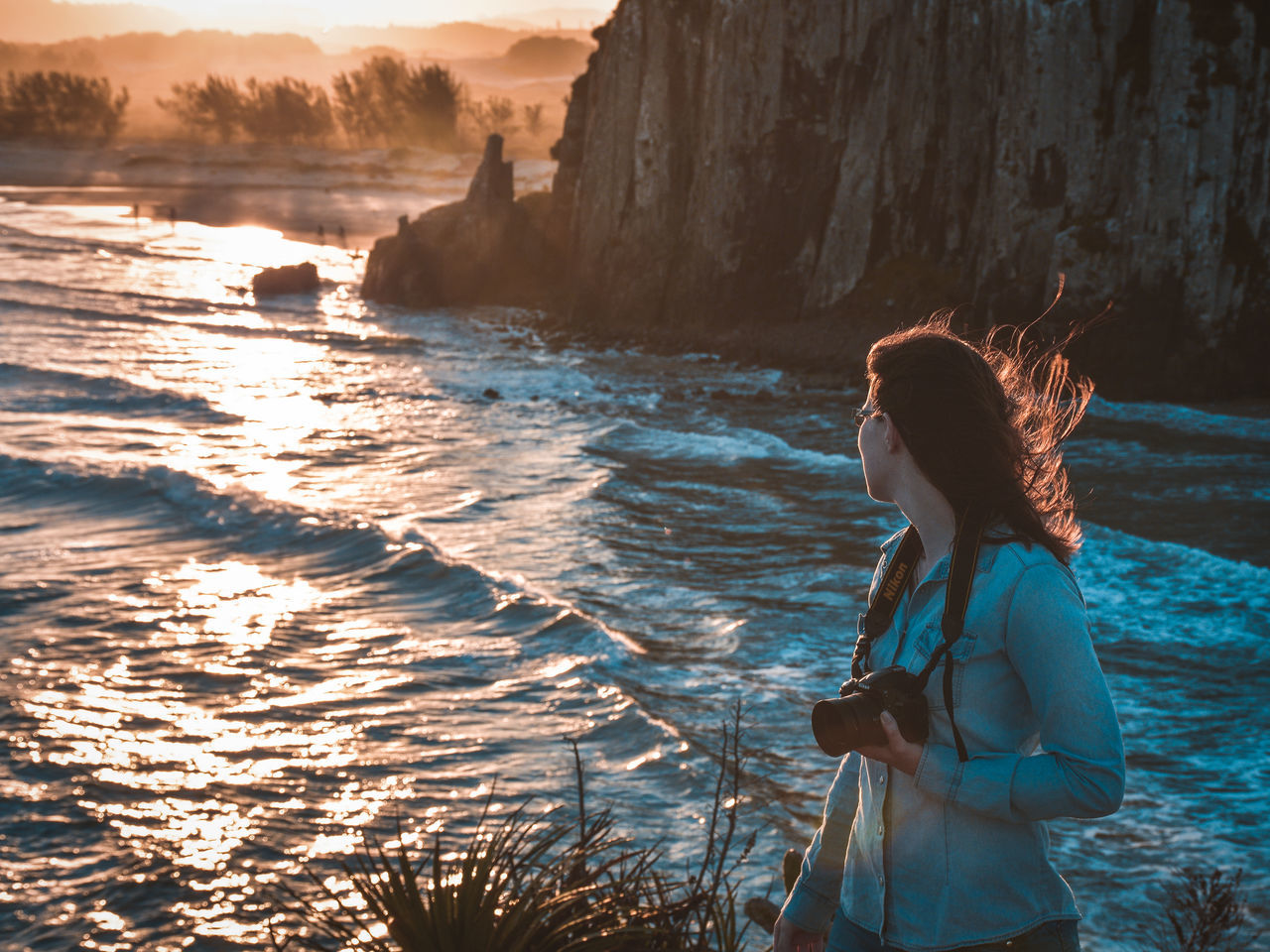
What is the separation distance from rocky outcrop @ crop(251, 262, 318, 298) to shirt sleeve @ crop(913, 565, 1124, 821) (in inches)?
1408

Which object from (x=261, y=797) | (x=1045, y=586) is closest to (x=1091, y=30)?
(x=261, y=797)

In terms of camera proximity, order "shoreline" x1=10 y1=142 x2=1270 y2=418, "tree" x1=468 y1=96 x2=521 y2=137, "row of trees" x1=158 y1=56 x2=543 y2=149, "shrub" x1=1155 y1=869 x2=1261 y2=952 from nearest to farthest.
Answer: "shrub" x1=1155 y1=869 x2=1261 y2=952, "shoreline" x1=10 y1=142 x2=1270 y2=418, "row of trees" x1=158 y1=56 x2=543 y2=149, "tree" x1=468 y1=96 x2=521 y2=137

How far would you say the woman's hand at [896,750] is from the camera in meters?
2.33

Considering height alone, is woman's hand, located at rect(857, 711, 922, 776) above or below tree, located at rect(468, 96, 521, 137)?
below

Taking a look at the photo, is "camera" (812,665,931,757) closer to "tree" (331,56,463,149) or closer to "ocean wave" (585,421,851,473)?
"ocean wave" (585,421,851,473)

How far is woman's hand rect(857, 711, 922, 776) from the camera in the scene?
233 centimetres

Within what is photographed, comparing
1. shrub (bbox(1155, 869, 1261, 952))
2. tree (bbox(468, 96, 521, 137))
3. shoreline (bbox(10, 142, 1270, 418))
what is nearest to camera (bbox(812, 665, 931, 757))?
shrub (bbox(1155, 869, 1261, 952))

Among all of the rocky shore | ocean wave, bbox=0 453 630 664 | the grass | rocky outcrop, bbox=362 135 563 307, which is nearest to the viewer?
the grass

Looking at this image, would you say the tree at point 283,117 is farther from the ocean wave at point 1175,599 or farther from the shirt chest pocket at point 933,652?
the shirt chest pocket at point 933,652

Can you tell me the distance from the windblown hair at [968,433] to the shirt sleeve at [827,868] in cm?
76

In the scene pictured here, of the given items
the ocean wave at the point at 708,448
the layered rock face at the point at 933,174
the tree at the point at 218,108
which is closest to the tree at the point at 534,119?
the tree at the point at 218,108

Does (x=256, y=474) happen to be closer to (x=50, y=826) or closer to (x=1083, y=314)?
(x=50, y=826)

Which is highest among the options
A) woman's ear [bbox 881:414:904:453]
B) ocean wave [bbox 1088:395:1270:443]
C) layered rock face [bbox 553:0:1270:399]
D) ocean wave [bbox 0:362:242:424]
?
layered rock face [bbox 553:0:1270:399]

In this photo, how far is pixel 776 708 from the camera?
819 cm
